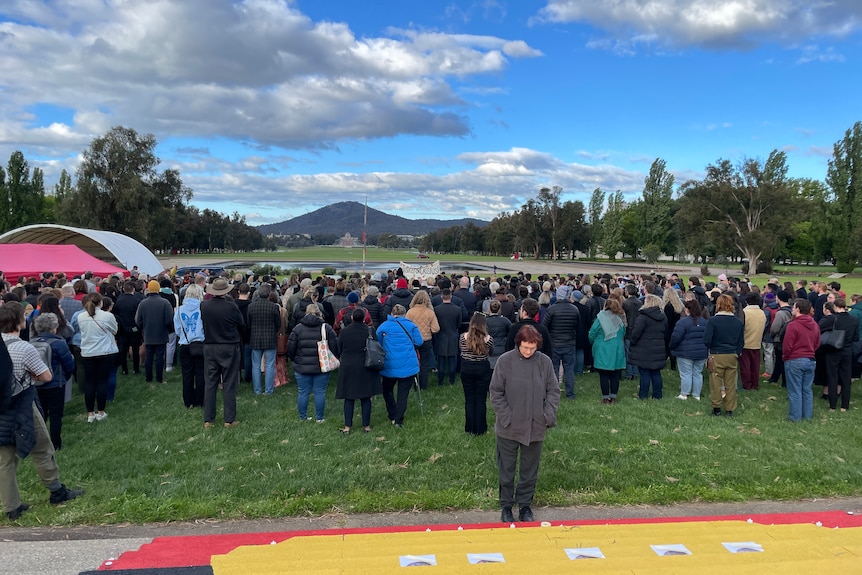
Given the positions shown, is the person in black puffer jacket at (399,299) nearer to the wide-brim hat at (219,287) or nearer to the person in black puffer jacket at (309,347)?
the person in black puffer jacket at (309,347)

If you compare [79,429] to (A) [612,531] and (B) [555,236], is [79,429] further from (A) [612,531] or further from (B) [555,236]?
(B) [555,236]

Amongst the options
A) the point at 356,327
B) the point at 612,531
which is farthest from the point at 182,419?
the point at 612,531

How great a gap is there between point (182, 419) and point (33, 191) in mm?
85799

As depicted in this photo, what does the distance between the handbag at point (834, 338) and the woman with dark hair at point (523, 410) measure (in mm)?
5933

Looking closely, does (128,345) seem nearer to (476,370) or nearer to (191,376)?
(191,376)

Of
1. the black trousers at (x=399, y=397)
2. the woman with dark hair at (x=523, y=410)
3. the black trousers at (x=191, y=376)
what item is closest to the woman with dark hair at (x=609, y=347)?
the black trousers at (x=399, y=397)

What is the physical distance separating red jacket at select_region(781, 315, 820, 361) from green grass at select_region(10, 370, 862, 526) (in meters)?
1.05

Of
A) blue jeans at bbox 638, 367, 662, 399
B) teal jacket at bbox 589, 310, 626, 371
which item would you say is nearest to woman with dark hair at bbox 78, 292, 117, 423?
teal jacket at bbox 589, 310, 626, 371

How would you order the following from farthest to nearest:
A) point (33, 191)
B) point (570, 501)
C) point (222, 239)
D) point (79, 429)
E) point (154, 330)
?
point (222, 239)
point (33, 191)
point (154, 330)
point (79, 429)
point (570, 501)

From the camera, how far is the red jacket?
24.3ft

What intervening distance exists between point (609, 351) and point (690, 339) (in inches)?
57.1

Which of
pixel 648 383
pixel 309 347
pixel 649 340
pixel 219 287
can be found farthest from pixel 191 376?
pixel 648 383

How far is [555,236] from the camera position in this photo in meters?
97.1

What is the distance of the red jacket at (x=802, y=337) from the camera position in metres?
7.41
